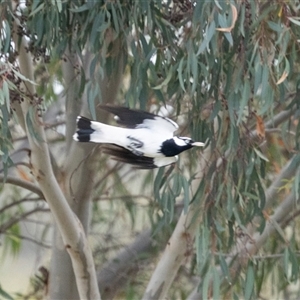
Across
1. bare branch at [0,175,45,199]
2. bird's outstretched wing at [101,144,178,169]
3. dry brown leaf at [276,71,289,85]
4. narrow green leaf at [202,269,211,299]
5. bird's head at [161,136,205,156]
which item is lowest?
narrow green leaf at [202,269,211,299]

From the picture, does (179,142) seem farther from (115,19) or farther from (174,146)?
(115,19)

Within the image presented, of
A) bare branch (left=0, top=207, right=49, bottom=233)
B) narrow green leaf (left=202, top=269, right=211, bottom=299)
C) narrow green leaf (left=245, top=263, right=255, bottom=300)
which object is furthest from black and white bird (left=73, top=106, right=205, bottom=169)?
bare branch (left=0, top=207, right=49, bottom=233)

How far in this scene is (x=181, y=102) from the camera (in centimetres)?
220

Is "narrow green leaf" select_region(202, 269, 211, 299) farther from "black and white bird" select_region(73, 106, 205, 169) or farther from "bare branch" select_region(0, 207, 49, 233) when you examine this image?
"bare branch" select_region(0, 207, 49, 233)

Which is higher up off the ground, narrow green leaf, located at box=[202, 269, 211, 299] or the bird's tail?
the bird's tail

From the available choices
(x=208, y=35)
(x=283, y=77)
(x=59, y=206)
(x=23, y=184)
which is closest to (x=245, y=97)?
(x=283, y=77)

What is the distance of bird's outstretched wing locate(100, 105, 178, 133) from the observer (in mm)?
1587

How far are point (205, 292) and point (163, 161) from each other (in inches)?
22.9

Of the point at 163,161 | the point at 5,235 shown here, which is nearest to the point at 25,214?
the point at 5,235

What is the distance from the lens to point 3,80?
158 centimetres

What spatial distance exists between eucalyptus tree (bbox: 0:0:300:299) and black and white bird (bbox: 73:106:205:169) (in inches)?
6.8

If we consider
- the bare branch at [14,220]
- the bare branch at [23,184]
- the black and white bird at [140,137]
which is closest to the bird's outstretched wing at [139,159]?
the black and white bird at [140,137]

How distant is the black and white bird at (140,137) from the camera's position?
5.04 feet

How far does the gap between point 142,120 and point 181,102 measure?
595 mm
